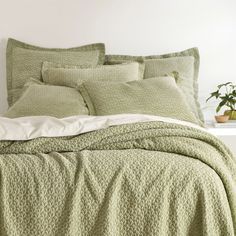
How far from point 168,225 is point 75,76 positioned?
181 centimetres

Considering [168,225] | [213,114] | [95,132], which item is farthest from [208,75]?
[168,225]

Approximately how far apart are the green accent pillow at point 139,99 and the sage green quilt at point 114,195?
3.17ft

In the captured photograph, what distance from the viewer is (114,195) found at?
2.03 m

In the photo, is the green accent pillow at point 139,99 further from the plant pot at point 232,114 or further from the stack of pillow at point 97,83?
the plant pot at point 232,114

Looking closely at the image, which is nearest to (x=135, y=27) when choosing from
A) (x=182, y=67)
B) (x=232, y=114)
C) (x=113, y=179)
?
(x=182, y=67)

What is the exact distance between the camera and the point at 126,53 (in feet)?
14.1

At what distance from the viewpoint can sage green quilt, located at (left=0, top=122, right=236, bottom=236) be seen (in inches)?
78.7

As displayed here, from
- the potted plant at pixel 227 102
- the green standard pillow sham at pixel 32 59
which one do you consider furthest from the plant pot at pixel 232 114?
the green standard pillow sham at pixel 32 59

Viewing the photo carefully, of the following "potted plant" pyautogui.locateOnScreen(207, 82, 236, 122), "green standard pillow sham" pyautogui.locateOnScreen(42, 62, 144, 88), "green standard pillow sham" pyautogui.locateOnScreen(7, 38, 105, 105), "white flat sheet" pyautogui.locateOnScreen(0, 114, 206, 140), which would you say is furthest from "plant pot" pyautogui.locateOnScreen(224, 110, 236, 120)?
"white flat sheet" pyautogui.locateOnScreen(0, 114, 206, 140)

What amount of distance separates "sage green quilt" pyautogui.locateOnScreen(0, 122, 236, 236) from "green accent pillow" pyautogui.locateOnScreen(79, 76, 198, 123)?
96 cm

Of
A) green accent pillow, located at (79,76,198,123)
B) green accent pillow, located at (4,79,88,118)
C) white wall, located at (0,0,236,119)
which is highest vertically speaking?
white wall, located at (0,0,236,119)

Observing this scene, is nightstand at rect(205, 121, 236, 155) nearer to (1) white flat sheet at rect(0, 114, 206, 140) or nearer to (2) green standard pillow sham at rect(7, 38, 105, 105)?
(2) green standard pillow sham at rect(7, 38, 105, 105)

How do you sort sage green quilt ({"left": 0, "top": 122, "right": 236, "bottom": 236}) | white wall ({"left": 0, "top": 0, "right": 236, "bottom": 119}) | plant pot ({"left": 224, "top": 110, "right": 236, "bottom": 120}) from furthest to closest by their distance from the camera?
white wall ({"left": 0, "top": 0, "right": 236, "bottom": 119}) < plant pot ({"left": 224, "top": 110, "right": 236, "bottom": 120}) < sage green quilt ({"left": 0, "top": 122, "right": 236, "bottom": 236})

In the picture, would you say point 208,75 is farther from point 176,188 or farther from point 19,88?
point 176,188
